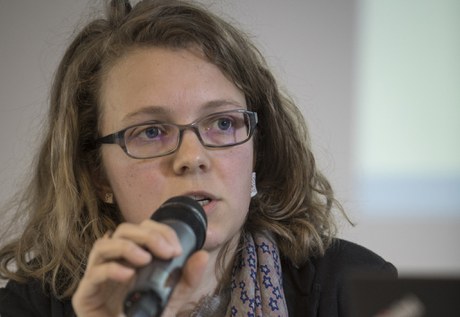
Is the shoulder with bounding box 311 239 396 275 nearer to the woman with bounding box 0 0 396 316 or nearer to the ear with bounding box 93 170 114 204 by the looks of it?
the woman with bounding box 0 0 396 316

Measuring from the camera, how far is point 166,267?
0.57 meters

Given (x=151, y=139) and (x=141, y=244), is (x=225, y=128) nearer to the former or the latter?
(x=151, y=139)

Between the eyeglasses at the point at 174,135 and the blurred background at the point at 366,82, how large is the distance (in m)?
0.80

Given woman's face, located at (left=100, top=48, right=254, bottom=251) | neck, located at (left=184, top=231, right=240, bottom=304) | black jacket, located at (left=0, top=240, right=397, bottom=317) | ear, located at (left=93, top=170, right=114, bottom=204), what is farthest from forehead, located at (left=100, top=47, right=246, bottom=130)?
black jacket, located at (left=0, top=240, right=397, bottom=317)

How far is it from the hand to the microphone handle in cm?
1

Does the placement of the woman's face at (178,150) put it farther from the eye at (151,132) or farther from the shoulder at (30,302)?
the shoulder at (30,302)

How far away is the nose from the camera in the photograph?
96cm

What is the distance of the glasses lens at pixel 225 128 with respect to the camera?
103 centimetres

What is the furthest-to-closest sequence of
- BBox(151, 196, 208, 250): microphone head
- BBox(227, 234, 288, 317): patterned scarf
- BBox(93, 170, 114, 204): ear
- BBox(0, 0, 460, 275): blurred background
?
BBox(0, 0, 460, 275): blurred background → BBox(93, 170, 114, 204): ear → BBox(227, 234, 288, 317): patterned scarf → BBox(151, 196, 208, 250): microphone head

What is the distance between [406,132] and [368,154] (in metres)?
0.16

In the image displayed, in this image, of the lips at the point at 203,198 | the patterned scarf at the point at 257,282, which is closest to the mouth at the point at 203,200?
the lips at the point at 203,198

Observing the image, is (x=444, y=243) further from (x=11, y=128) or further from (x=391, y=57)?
(x=11, y=128)

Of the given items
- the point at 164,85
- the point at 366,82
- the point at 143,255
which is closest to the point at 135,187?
the point at 164,85

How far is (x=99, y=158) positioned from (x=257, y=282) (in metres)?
0.45
